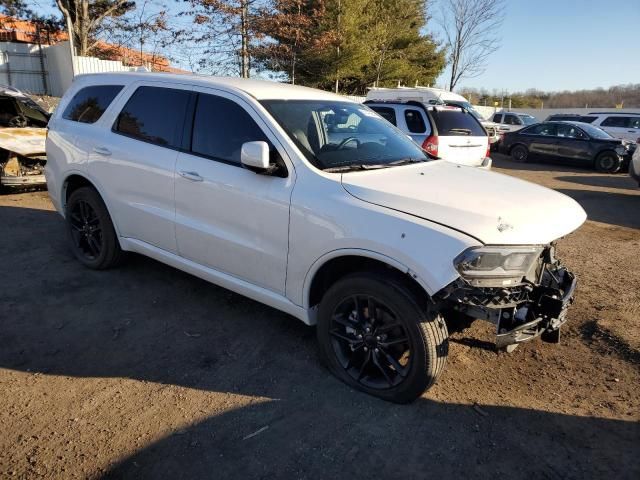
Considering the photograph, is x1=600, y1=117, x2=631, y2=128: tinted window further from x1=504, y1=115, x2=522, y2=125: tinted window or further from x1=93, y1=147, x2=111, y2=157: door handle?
→ x1=93, y1=147, x2=111, y2=157: door handle

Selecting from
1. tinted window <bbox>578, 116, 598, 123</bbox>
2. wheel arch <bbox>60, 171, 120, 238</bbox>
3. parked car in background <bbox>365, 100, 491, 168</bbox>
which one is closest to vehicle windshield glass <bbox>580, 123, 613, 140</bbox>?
tinted window <bbox>578, 116, 598, 123</bbox>

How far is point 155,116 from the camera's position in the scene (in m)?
4.06

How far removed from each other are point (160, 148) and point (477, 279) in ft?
→ 8.99

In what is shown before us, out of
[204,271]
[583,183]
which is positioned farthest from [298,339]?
[583,183]

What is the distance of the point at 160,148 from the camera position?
3.92 m

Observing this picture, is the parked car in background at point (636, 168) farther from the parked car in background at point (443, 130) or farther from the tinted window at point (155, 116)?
the tinted window at point (155, 116)

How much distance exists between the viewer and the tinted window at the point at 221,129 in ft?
11.3

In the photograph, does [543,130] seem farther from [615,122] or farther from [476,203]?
[476,203]

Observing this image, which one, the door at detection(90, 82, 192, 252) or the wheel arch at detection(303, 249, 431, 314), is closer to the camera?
the wheel arch at detection(303, 249, 431, 314)

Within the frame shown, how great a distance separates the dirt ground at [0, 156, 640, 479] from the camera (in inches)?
97.2

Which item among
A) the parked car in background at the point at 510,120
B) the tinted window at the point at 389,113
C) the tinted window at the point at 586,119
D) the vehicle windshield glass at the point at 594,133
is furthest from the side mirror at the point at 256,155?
the parked car in background at the point at 510,120

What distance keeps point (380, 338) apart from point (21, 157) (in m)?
7.11

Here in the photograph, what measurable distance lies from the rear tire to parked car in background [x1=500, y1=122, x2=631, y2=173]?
15.2 m

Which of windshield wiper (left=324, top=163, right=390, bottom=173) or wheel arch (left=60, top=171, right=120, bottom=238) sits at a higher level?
windshield wiper (left=324, top=163, right=390, bottom=173)
